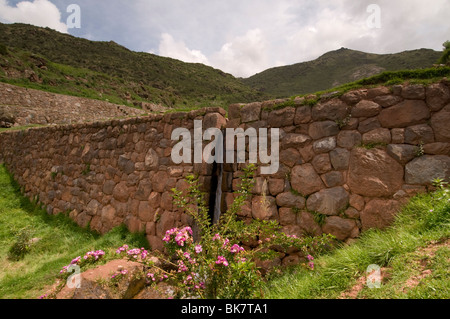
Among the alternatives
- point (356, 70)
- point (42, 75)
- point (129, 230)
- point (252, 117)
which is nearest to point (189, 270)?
point (252, 117)

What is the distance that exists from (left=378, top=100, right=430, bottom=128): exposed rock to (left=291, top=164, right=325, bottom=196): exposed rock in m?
1.11

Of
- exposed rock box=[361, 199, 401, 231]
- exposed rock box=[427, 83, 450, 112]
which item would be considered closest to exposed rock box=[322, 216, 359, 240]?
exposed rock box=[361, 199, 401, 231]

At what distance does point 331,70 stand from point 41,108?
58.4 meters

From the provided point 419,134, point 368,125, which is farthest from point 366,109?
point 419,134

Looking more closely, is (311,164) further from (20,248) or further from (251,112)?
(20,248)

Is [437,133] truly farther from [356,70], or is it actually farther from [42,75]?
[356,70]

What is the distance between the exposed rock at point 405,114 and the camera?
276 centimetres

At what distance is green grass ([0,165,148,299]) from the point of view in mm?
3691

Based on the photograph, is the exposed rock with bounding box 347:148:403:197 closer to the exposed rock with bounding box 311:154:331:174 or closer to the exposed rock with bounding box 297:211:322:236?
the exposed rock with bounding box 311:154:331:174

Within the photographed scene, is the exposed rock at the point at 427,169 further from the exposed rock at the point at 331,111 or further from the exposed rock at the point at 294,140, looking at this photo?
the exposed rock at the point at 294,140

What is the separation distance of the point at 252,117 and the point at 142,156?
2.75m
